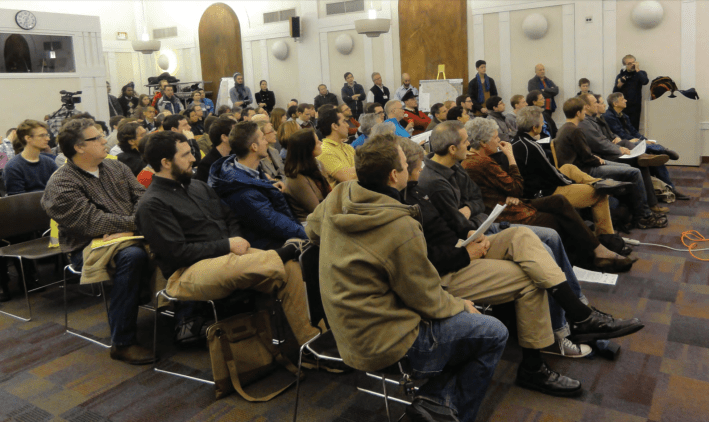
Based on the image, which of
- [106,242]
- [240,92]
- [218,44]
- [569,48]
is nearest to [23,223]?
[106,242]

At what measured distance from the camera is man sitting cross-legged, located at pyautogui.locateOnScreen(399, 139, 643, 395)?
8.13ft

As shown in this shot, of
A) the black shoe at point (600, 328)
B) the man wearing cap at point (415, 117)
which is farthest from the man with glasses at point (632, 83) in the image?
the black shoe at point (600, 328)

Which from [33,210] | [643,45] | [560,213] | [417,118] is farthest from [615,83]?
[33,210]

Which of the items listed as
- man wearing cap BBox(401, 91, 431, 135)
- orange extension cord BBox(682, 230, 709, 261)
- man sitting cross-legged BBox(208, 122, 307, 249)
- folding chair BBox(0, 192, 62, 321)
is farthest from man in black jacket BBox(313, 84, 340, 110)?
man sitting cross-legged BBox(208, 122, 307, 249)

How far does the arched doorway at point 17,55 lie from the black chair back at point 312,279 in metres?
10.2

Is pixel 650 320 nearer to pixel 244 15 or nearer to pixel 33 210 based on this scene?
pixel 33 210

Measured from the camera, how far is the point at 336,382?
2.80 meters

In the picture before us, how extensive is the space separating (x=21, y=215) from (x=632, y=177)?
486cm

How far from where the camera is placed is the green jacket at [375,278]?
1.88 metres

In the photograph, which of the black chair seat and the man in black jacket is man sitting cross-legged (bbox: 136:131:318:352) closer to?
the black chair seat

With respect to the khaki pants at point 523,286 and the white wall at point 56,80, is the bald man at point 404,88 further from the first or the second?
the khaki pants at point 523,286

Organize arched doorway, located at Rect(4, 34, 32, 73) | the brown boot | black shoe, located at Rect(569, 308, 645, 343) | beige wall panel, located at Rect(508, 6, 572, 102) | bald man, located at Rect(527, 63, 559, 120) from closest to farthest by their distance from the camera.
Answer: black shoe, located at Rect(569, 308, 645, 343)
the brown boot
bald man, located at Rect(527, 63, 559, 120)
beige wall panel, located at Rect(508, 6, 572, 102)
arched doorway, located at Rect(4, 34, 32, 73)

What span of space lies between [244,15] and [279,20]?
114 centimetres

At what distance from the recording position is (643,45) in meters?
9.37
